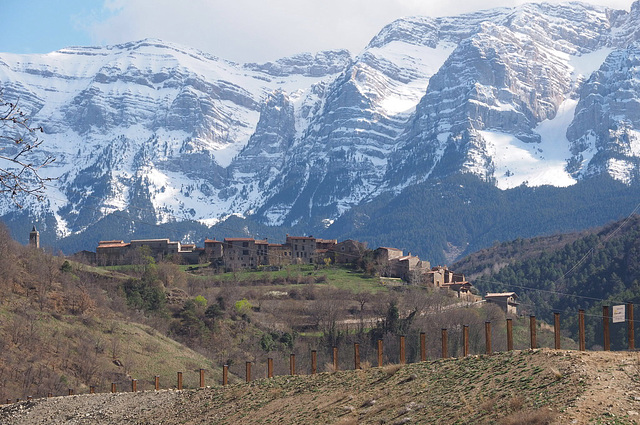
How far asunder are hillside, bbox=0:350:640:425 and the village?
9309 cm

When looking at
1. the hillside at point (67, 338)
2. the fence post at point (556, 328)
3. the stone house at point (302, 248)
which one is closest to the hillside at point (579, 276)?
the stone house at point (302, 248)

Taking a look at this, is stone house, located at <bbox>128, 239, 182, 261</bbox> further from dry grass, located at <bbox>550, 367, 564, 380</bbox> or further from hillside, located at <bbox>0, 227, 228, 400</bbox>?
dry grass, located at <bbox>550, 367, 564, 380</bbox>

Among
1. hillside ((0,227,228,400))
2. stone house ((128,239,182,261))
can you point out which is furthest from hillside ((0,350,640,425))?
stone house ((128,239,182,261))

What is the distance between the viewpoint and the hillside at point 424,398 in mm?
25000

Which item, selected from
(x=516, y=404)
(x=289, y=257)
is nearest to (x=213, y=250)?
(x=289, y=257)

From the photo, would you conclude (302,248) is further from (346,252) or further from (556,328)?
(556,328)

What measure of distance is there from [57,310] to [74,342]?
31.8 ft

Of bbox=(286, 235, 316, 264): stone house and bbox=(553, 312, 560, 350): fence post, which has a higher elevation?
bbox=(286, 235, 316, 264): stone house

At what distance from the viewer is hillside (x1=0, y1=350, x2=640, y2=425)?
25.0m

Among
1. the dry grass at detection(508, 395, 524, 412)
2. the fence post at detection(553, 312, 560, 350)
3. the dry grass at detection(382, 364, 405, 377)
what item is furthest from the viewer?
the dry grass at detection(382, 364, 405, 377)

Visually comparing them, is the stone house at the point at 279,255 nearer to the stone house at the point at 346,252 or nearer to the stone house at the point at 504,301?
the stone house at the point at 346,252

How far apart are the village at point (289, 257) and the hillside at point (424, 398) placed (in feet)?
305

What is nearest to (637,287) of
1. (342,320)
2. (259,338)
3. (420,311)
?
(420,311)

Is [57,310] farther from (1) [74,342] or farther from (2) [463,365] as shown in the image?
(2) [463,365]
